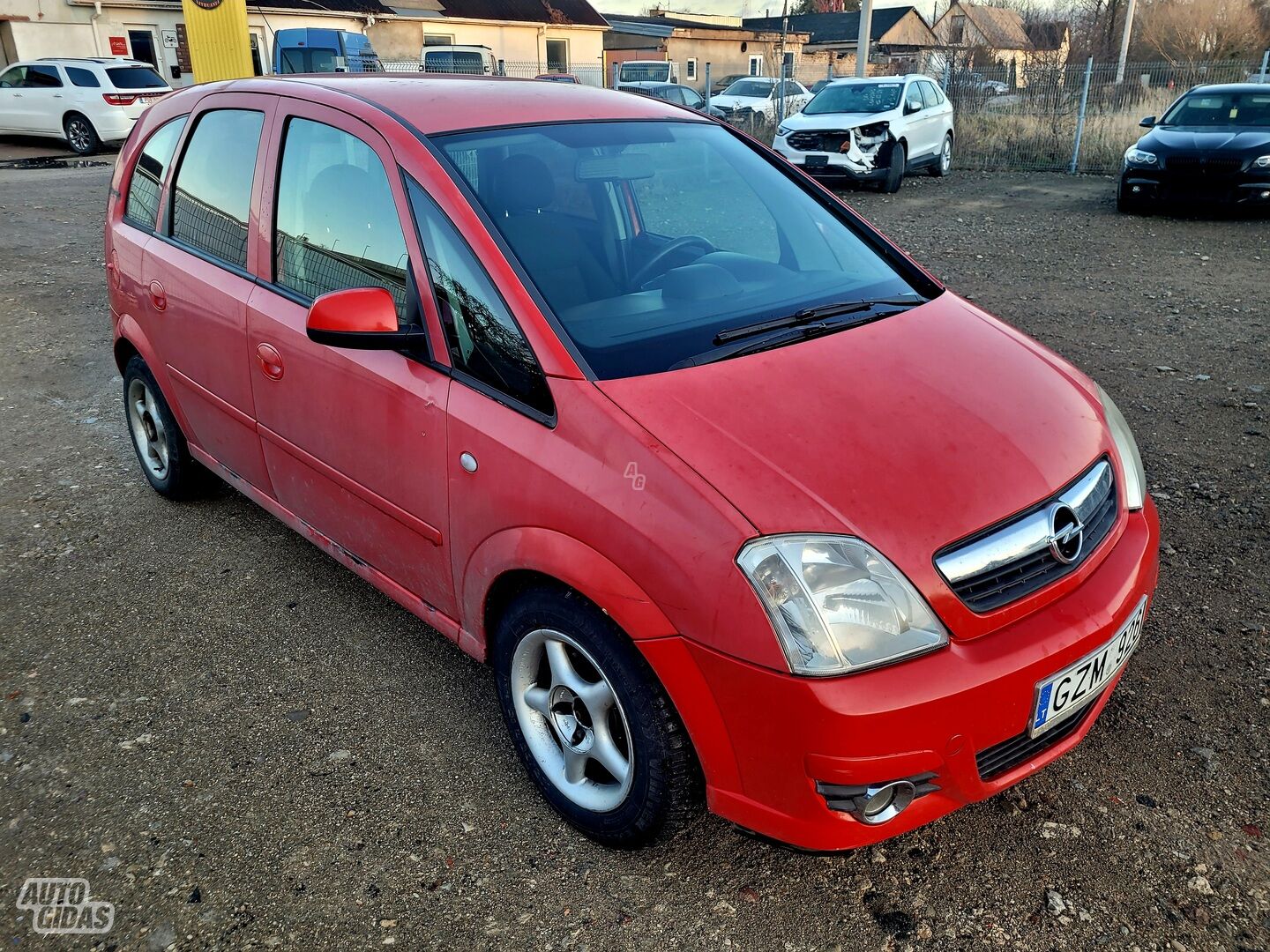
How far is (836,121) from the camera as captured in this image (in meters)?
13.5

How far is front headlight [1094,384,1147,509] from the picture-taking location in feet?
8.25

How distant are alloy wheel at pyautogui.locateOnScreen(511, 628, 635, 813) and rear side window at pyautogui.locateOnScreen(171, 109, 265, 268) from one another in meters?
1.81

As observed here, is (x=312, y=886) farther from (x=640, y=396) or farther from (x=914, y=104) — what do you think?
(x=914, y=104)

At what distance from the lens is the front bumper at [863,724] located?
73.7 inches

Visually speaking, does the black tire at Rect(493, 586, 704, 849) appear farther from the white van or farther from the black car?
the white van

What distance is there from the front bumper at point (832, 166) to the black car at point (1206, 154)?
10.7ft

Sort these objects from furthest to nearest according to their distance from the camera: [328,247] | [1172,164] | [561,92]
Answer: [1172,164], [561,92], [328,247]

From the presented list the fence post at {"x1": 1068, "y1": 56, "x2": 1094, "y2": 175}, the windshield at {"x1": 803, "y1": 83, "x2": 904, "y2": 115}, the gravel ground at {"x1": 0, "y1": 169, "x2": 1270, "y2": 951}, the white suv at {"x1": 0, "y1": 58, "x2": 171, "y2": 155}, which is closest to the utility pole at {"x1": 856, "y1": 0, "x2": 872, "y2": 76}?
the fence post at {"x1": 1068, "y1": 56, "x2": 1094, "y2": 175}

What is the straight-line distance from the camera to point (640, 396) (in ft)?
7.19

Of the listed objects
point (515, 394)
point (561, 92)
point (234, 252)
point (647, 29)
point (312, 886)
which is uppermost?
point (647, 29)

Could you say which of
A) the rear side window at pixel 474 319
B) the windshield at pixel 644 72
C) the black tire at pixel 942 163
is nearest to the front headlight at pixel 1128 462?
the rear side window at pixel 474 319

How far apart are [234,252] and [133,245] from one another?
3.15 ft

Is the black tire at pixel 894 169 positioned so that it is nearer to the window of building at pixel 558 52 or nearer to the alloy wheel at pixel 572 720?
the alloy wheel at pixel 572 720

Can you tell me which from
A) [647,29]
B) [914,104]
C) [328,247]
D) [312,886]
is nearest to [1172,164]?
[914,104]
